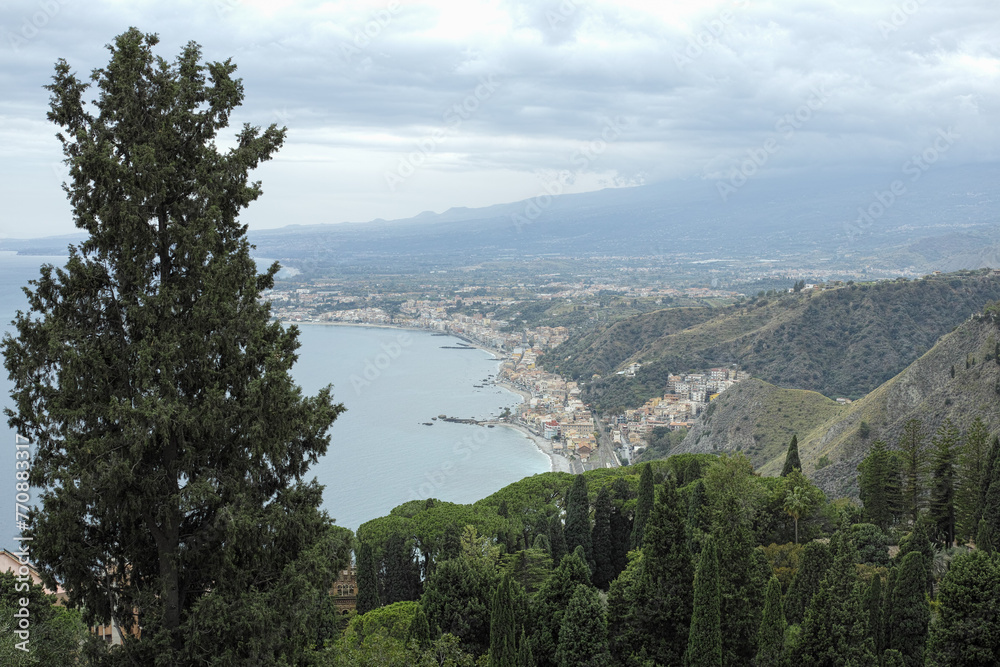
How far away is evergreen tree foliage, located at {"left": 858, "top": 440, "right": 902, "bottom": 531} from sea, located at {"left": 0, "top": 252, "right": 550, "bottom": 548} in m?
15.6

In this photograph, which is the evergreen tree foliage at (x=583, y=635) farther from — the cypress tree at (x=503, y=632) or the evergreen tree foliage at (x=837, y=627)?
the evergreen tree foliage at (x=837, y=627)

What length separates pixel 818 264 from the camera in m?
155

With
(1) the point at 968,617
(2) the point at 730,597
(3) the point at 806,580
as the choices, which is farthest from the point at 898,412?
(1) the point at 968,617

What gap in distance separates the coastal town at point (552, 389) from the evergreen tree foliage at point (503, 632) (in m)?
37.2

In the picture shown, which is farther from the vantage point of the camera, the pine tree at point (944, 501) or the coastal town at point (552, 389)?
the coastal town at point (552, 389)

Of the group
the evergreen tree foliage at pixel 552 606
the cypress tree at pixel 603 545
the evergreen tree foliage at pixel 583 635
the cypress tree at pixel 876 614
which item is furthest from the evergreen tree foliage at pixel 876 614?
the cypress tree at pixel 603 545

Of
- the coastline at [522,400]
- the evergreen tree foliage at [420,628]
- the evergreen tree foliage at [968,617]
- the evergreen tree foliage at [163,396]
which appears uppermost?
the evergreen tree foliage at [163,396]

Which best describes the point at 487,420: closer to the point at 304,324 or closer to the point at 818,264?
the point at 304,324

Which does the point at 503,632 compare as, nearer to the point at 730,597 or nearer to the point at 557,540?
the point at 730,597

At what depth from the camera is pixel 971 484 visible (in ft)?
56.1

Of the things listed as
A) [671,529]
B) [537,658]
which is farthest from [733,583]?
[537,658]

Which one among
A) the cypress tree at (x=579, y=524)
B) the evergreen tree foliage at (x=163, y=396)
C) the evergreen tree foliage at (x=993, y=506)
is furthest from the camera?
the cypress tree at (x=579, y=524)

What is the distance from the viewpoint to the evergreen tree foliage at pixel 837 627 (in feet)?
34.7

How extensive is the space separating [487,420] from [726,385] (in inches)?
777
